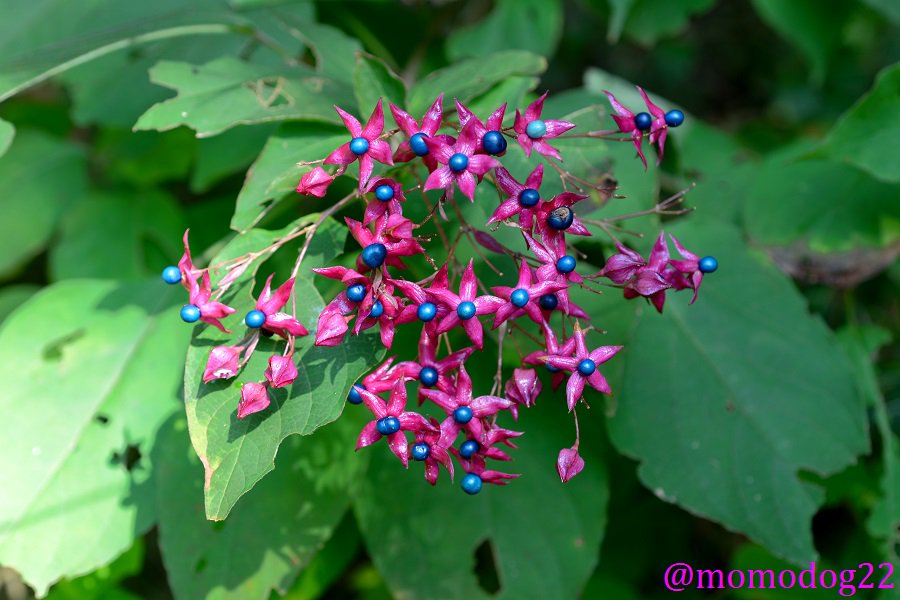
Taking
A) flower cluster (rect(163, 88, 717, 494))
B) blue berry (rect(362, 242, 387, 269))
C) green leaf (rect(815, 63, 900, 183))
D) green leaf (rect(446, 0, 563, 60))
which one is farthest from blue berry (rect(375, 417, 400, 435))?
green leaf (rect(446, 0, 563, 60))

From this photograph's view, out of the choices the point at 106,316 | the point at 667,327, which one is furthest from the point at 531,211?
the point at 106,316

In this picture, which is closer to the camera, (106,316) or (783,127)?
(106,316)

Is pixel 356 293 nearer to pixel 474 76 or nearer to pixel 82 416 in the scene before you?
pixel 474 76

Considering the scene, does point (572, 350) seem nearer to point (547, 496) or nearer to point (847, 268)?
point (547, 496)

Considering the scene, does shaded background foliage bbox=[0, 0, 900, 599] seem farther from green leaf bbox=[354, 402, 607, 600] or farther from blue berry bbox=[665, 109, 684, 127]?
blue berry bbox=[665, 109, 684, 127]

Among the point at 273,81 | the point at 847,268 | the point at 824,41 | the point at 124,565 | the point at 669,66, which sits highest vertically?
the point at 273,81

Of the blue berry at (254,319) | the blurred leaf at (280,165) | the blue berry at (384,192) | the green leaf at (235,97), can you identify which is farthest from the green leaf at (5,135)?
the blue berry at (384,192)

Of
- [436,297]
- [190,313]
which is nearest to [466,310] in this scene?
[436,297]
